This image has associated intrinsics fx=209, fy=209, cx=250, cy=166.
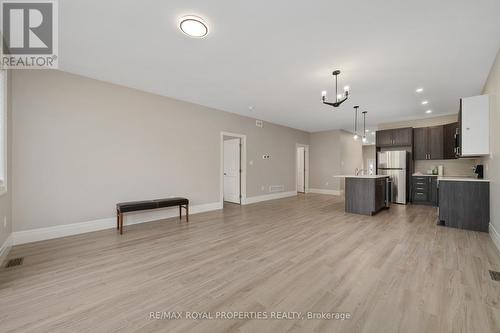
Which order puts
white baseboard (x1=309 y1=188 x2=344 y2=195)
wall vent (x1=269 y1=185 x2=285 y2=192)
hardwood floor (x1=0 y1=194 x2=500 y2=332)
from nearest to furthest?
1. hardwood floor (x1=0 y1=194 x2=500 y2=332)
2. wall vent (x1=269 y1=185 x2=285 y2=192)
3. white baseboard (x1=309 y1=188 x2=344 y2=195)

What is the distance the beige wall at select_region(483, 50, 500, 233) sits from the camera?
3139 mm

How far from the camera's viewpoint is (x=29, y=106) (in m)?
3.32

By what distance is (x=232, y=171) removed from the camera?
6961mm

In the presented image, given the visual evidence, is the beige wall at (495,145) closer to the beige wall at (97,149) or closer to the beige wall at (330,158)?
the beige wall at (330,158)

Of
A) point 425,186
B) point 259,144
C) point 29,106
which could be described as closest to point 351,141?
point 425,186

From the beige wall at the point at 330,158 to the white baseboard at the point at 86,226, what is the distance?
6058 mm

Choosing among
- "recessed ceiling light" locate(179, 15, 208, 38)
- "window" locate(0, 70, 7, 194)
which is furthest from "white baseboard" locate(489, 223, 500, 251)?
"window" locate(0, 70, 7, 194)

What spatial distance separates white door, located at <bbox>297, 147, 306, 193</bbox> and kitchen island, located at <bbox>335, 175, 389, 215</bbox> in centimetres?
412

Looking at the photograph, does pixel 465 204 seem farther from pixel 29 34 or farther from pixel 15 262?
pixel 29 34

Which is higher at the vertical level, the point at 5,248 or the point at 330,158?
the point at 330,158

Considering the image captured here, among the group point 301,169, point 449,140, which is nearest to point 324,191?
point 301,169

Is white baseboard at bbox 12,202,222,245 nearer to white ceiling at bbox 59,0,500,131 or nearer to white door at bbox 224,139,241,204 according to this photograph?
white door at bbox 224,139,241,204

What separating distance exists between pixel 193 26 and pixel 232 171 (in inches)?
192

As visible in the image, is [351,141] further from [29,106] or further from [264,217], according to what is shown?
[29,106]
